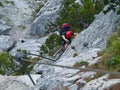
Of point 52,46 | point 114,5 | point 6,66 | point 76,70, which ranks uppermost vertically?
point 76,70

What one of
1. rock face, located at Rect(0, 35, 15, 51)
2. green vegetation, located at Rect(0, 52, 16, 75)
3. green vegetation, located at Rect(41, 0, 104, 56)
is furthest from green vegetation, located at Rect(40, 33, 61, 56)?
rock face, located at Rect(0, 35, 15, 51)

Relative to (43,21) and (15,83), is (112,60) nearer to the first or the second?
(15,83)

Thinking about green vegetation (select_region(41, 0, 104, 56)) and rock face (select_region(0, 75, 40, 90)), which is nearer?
rock face (select_region(0, 75, 40, 90))

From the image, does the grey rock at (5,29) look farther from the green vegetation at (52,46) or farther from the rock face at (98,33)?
the rock face at (98,33)

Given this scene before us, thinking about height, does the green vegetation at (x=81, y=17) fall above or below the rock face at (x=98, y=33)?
below

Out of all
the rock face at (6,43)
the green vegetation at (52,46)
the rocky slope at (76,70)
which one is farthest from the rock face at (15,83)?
the rock face at (6,43)

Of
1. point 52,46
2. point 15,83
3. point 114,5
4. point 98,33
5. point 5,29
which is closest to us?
point 15,83

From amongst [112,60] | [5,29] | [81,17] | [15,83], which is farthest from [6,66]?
[5,29]

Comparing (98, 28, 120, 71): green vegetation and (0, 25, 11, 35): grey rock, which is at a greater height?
(98, 28, 120, 71): green vegetation

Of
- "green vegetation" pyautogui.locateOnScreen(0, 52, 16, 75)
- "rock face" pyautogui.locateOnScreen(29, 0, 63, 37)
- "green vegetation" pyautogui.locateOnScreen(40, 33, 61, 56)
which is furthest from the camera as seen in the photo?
"rock face" pyautogui.locateOnScreen(29, 0, 63, 37)

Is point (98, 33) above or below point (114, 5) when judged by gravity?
below

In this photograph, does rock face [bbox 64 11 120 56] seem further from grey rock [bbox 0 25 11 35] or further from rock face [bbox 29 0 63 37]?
grey rock [bbox 0 25 11 35]

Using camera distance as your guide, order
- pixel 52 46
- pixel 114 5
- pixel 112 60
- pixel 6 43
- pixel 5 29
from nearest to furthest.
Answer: pixel 112 60 → pixel 114 5 → pixel 52 46 → pixel 6 43 → pixel 5 29

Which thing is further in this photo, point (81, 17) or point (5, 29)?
point (5, 29)
